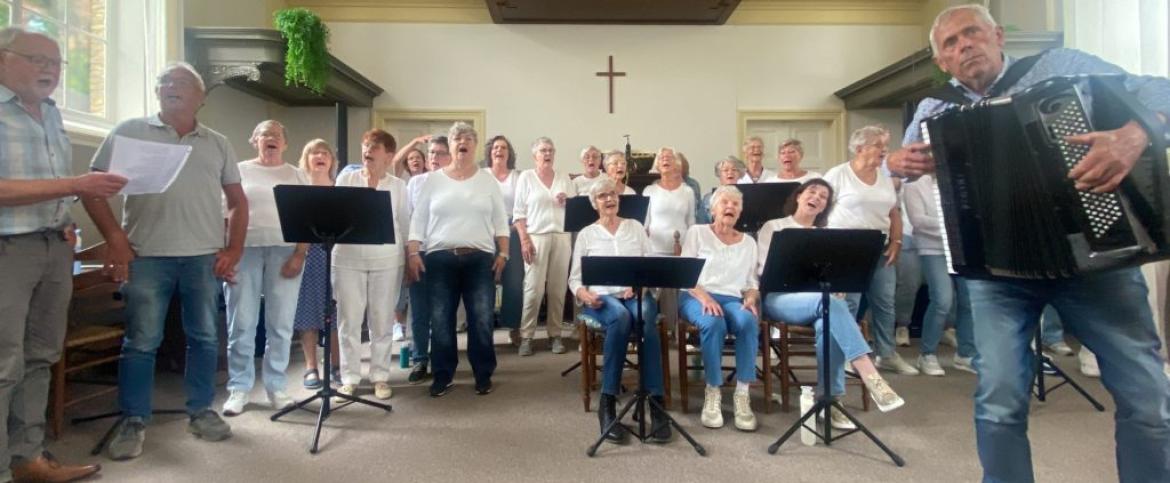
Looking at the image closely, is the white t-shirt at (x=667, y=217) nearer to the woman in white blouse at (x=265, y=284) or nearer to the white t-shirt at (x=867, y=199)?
the white t-shirt at (x=867, y=199)

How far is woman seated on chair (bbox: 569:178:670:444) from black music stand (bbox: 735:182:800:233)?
2.86 ft

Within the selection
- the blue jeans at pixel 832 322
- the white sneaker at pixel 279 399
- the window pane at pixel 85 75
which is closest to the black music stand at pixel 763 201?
the blue jeans at pixel 832 322

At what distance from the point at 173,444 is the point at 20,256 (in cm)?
102

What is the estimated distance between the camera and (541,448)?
254 cm

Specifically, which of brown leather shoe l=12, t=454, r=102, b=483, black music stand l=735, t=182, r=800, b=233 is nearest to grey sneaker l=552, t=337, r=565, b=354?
black music stand l=735, t=182, r=800, b=233

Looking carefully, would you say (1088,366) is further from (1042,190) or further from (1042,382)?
(1042,190)

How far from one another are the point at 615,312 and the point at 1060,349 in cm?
339

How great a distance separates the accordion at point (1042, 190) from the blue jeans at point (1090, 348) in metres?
0.10

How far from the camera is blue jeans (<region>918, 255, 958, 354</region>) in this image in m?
3.74

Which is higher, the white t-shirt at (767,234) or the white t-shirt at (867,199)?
the white t-shirt at (867,199)

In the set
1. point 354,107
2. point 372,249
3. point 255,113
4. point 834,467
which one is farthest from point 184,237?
point 354,107

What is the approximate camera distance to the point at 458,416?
295cm

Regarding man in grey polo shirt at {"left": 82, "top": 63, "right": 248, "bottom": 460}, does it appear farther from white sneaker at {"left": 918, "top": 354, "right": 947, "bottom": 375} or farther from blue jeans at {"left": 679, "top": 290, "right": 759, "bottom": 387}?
white sneaker at {"left": 918, "top": 354, "right": 947, "bottom": 375}

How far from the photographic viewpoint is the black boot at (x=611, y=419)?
8.51 feet
